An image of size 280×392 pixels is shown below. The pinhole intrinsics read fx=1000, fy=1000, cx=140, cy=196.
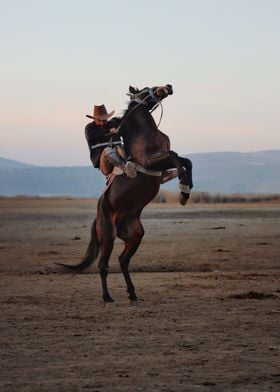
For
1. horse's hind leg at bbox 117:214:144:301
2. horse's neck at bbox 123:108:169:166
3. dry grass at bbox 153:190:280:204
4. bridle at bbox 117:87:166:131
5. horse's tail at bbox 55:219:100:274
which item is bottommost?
dry grass at bbox 153:190:280:204

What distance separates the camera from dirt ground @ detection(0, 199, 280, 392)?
24.7 ft

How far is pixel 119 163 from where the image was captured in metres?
12.1

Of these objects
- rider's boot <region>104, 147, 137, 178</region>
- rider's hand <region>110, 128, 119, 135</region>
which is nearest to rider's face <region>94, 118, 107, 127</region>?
rider's hand <region>110, 128, 119, 135</region>

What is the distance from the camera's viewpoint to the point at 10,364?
8109mm

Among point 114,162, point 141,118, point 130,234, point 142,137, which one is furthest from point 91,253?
point 141,118

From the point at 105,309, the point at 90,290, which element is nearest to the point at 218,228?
the point at 90,290

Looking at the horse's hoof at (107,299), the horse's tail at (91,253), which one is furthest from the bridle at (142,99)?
the horse's hoof at (107,299)

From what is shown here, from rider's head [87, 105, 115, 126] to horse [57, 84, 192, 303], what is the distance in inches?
14.4

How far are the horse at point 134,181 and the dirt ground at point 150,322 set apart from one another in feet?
2.59

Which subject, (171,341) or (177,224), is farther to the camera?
(177,224)

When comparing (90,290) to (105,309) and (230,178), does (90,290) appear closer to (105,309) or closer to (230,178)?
(105,309)

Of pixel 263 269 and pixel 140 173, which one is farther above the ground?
pixel 140 173

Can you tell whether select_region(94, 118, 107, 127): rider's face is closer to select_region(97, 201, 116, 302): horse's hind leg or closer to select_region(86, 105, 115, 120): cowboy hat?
select_region(86, 105, 115, 120): cowboy hat

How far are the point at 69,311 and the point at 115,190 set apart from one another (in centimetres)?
169
